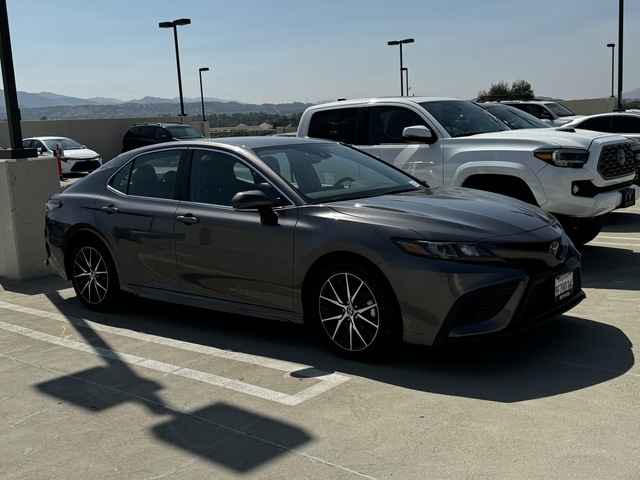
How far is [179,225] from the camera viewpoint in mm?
5844

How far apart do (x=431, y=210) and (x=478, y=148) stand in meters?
3.30

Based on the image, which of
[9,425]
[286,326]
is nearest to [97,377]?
[9,425]

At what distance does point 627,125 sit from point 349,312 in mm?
12195

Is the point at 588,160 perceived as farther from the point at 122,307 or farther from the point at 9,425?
the point at 9,425

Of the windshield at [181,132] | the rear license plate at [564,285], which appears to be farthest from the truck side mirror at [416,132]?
the windshield at [181,132]

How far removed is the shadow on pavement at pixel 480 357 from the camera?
174 inches

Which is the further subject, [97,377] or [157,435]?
[97,377]

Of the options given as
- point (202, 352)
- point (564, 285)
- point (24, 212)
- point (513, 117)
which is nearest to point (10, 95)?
point (24, 212)

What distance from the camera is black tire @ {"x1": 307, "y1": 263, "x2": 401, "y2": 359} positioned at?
4.68 meters

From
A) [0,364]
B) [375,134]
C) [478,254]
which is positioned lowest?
[0,364]

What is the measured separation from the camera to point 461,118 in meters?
8.71

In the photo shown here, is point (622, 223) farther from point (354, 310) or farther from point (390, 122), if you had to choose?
point (354, 310)

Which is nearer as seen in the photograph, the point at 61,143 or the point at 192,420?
the point at 192,420

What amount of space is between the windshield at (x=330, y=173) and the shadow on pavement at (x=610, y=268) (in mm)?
2186
